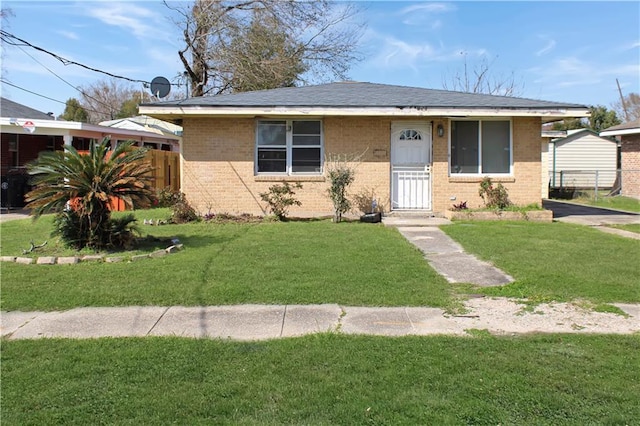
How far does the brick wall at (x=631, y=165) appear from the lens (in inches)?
925

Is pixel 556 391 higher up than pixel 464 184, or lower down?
lower down

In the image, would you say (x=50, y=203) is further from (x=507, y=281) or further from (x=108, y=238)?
(x=507, y=281)

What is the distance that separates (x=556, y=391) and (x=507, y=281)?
3.65 metres

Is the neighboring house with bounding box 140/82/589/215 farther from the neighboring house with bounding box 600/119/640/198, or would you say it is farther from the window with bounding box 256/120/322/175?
the neighboring house with bounding box 600/119/640/198

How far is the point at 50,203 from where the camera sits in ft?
29.1

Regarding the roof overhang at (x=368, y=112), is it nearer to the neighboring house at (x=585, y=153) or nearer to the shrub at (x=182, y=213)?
the shrub at (x=182, y=213)

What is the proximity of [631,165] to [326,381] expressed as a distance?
82.1 feet

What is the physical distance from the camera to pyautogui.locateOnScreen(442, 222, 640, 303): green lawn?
22.1 ft

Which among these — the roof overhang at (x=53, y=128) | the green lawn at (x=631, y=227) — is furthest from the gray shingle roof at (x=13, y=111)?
the green lawn at (x=631, y=227)

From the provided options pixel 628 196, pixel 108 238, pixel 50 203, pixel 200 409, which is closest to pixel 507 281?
pixel 200 409

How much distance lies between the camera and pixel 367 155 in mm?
14406

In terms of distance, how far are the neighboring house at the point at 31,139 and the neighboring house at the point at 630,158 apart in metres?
20.2

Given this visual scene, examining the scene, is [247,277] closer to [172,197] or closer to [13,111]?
[172,197]

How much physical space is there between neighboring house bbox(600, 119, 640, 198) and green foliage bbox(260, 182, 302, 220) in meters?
17.5
